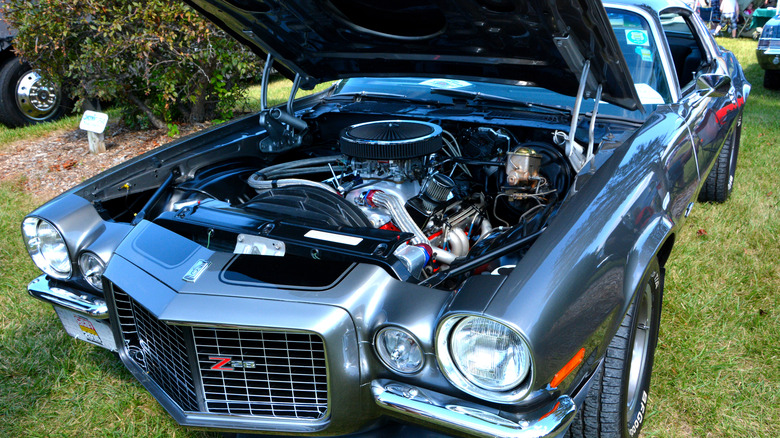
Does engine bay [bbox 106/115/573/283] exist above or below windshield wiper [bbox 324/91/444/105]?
below

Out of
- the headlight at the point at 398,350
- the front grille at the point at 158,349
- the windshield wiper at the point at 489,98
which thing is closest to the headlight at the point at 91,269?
the front grille at the point at 158,349

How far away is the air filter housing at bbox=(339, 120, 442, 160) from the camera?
2455 mm

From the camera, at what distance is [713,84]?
3.18 m

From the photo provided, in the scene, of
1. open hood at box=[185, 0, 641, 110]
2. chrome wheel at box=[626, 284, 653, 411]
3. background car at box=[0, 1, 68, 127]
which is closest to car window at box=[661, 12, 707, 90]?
open hood at box=[185, 0, 641, 110]

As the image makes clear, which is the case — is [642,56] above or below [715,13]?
above

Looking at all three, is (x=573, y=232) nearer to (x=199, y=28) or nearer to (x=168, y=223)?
(x=168, y=223)

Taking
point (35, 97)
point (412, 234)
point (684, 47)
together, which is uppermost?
point (684, 47)

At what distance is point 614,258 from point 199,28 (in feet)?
15.5

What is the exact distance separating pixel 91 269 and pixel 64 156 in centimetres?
443

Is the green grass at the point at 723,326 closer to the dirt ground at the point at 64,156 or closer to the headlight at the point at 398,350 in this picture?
→ the headlight at the point at 398,350

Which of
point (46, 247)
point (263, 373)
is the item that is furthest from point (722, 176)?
point (46, 247)

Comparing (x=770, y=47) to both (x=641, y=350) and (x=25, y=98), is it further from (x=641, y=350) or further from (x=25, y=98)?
(x=25, y=98)

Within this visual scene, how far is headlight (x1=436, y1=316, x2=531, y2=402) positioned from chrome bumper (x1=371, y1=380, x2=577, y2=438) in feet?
0.19

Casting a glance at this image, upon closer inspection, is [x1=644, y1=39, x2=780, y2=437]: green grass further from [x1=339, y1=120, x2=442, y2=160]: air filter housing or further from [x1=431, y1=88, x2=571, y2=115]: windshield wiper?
[x1=339, y1=120, x2=442, y2=160]: air filter housing
